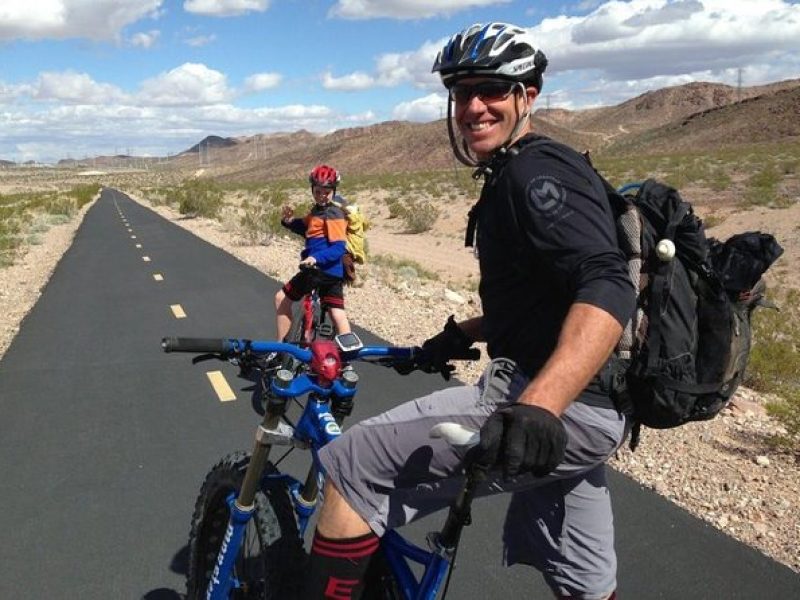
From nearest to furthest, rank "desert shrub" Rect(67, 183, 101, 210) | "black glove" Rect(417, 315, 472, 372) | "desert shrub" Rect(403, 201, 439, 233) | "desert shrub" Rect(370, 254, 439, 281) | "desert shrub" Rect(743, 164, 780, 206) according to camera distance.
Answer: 1. "black glove" Rect(417, 315, 472, 372)
2. "desert shrub" Rect(370, 254, 439, 281)
3. "desert shrub" Rect(743, 164, 780, 206)
4. "desert shrub" Rect(403, 201, 439, 233)
5. "desert shrub" Rect(67, 183, 101, 210)

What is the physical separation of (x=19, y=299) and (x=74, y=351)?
4.97 m

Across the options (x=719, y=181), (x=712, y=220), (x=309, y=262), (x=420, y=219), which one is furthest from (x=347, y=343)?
(x=719, y=181)

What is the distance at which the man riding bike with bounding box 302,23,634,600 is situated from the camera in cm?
168

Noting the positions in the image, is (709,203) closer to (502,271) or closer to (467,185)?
(467,185)

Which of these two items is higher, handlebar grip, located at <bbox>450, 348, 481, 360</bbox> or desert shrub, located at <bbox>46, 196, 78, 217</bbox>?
handlebar grip, located at <bbox>450, 348, 481, 360</bbox>

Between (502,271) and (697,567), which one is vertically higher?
(502,271)

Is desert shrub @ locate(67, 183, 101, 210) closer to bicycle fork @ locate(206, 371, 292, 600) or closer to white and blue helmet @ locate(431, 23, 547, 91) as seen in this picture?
bicycle fork @ locate(206, 371, 292, 600)

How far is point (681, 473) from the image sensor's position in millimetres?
4926

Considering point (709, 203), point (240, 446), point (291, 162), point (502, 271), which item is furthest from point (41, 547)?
point (291, 162)

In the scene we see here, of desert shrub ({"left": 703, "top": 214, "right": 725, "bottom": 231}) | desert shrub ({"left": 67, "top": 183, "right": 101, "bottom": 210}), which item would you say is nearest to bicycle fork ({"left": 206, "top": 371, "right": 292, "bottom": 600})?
desert shrub ({"left": 703, "top": 214, "right": 725, "bottom": 231})

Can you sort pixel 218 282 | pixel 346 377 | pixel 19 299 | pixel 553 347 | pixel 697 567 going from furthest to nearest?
pixel 218 282 → pixel 19 299 → pixel 697 567 → pixel 346 377 → pixel 553 347

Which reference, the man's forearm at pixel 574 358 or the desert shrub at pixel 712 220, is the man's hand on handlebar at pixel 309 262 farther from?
Result: the desert shrub at pixel 712 220

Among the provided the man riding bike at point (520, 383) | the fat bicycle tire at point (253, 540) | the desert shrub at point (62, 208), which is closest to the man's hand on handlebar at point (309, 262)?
the fat bicycle tire at point (253, 540)

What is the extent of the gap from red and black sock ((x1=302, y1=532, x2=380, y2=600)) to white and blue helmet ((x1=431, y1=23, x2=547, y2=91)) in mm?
1316
